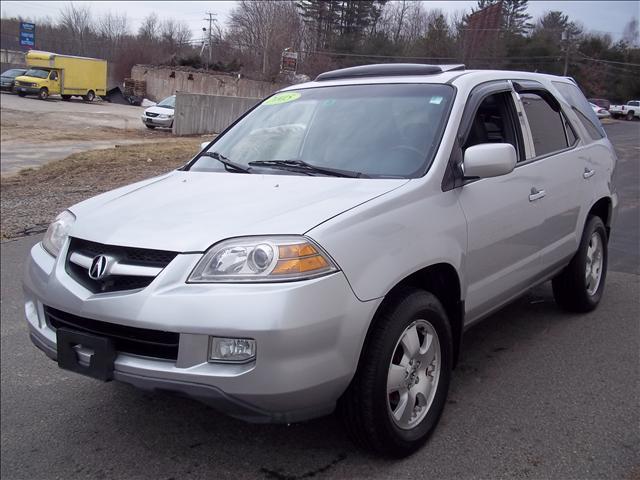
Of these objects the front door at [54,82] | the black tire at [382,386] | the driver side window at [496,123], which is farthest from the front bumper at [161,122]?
the black tire at [382,386]

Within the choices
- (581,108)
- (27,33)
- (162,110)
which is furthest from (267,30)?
(581,108)

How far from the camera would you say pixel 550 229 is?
4.14 metres

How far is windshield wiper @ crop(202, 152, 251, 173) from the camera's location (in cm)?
360

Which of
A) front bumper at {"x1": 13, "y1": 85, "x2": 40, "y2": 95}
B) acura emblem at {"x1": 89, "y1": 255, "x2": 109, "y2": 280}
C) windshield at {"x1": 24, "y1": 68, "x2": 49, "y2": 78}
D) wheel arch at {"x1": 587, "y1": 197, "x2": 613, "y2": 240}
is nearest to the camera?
acura emblem at {"x1": 89, "y1": 255, "x2": 109, "y2": 280}

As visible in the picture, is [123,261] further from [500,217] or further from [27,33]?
[27,33]

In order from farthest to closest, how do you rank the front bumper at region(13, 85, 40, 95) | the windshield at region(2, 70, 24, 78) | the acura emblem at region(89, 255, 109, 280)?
1. the windshield at region(2, 70, 24, 78)
2. the front bumper at region(13, 85, 40, 95)
3. the acura emblem at region(89, 255, 109, 280)

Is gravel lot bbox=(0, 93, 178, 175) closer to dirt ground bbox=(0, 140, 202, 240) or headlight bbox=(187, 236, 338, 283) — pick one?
dirt ground bbox=(0, 140, 202, 240)

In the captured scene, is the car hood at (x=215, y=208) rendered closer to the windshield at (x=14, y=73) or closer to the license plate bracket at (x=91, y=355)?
the license plate bracket at (x=91, y=355)

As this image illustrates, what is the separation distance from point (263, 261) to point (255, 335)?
305 millimetres

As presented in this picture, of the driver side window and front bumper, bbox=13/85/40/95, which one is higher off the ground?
the driver side window

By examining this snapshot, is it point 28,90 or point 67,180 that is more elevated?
point 28,90

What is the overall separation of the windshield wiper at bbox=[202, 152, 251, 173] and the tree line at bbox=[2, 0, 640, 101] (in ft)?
48.3

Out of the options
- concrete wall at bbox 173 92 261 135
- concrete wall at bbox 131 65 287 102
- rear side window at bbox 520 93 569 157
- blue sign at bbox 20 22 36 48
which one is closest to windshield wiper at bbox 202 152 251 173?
rear side window at bbox 520 93 569 157

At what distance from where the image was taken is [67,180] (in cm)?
1187
